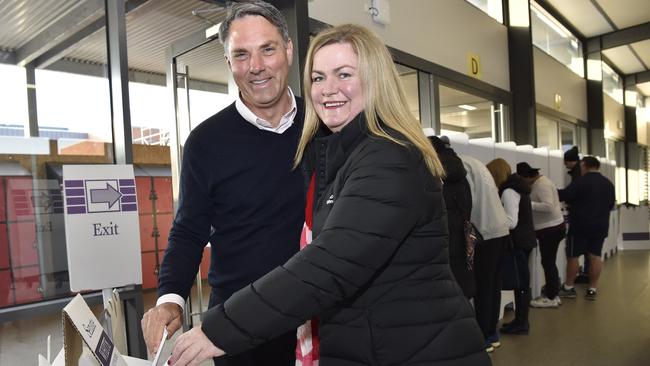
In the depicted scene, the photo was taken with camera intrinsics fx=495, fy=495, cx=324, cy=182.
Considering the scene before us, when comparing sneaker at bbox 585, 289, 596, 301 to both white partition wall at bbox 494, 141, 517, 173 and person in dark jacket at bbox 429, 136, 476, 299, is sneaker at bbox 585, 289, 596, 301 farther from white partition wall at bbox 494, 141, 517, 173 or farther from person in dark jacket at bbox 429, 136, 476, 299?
person in dark jacket at bbox 429, 136, 476, 299

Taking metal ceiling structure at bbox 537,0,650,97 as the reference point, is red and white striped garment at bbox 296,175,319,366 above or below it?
below

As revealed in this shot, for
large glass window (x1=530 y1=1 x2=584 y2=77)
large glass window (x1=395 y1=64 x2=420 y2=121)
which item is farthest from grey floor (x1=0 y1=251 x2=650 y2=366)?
large glass window (x1=530 y1=1 x2=584 y2=77)

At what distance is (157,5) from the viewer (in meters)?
4.52

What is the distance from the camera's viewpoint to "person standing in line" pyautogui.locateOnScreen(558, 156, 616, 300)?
5.67 metres

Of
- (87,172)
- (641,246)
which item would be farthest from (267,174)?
(641,246)

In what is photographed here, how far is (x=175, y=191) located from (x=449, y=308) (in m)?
2.90

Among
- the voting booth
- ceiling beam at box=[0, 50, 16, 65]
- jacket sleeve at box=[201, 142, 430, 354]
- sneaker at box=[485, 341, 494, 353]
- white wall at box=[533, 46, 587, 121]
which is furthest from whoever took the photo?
white wall at box=[533, 46, 587, 121]

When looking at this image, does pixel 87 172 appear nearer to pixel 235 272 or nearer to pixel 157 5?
pixel 235 272

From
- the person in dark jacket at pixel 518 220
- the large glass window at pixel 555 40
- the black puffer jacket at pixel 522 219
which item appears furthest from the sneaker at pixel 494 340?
the large glass window at pixel 555 40

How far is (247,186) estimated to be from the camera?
4.66 feet

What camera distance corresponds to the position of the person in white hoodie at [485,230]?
3.53 metres

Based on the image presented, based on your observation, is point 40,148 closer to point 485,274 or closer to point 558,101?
point 485,274

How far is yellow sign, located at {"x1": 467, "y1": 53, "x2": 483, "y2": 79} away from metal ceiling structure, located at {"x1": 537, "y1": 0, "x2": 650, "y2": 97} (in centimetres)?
331

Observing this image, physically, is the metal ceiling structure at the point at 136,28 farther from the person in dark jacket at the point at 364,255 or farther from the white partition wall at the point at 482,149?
the white partition wall at the point at 482,149
